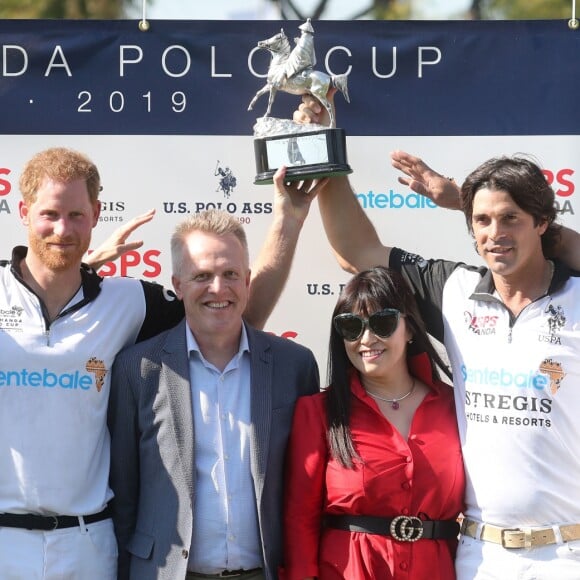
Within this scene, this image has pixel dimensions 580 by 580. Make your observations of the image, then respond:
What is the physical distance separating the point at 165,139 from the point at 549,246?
173 cm

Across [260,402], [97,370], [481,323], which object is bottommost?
[260,402]

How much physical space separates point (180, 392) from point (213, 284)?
349 mm

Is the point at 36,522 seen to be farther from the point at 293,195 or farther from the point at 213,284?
the point at 293,195

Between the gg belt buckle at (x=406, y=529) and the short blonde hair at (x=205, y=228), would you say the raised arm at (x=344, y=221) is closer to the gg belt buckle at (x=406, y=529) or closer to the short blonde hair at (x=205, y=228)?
the short blonde hair at (x=205, y=228)

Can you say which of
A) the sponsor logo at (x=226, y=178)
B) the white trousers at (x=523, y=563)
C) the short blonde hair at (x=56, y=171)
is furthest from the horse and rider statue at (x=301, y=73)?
the white trousers at (x=523, y=563)

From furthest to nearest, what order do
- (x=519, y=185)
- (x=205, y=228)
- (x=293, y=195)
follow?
(x=293, y=195) → (x=205, y=228) → (x=519, y=185)

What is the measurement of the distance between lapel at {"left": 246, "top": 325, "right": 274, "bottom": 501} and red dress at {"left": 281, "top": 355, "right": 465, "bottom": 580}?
104 mm

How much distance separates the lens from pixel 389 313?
2.88 meters

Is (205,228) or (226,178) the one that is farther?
(226,178)

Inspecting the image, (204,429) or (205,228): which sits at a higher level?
(205,228)

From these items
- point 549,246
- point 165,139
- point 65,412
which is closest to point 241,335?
point 65,412

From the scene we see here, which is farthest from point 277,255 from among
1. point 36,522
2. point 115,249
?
point 36,522

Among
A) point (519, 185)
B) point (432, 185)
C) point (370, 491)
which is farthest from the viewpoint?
point (432, 185)

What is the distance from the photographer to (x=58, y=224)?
2.91m
